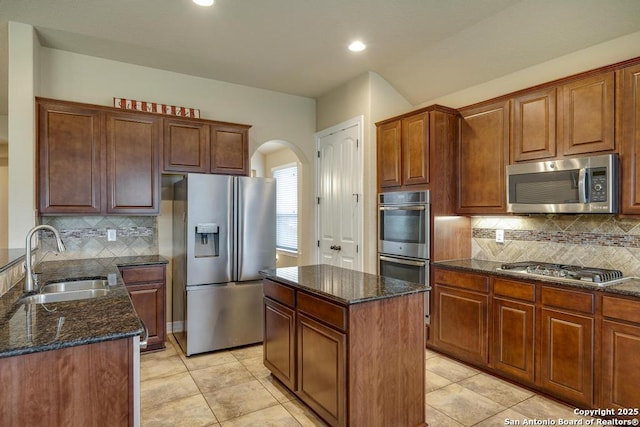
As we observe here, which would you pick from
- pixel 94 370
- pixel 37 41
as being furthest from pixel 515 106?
pixel 37 41

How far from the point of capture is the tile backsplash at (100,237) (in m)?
3.60

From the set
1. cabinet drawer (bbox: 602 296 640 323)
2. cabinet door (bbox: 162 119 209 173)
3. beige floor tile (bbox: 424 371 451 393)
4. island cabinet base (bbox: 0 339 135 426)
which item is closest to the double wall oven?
beige floor tile (bbox: 424 371 451 393)

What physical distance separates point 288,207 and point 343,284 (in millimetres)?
4262

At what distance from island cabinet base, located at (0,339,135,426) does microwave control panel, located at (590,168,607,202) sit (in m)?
3.04

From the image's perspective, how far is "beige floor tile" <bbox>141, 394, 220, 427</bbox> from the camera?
7.83 ft

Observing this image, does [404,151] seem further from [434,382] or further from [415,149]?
[434,382]

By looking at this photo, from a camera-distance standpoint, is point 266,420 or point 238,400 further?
point 238,400

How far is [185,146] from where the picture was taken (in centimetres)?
379

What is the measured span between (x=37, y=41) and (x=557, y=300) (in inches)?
192

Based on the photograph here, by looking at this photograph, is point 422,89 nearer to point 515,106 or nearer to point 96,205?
point 515,106

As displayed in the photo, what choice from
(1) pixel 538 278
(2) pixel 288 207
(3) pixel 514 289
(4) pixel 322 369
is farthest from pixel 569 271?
(2) pixel 288 207

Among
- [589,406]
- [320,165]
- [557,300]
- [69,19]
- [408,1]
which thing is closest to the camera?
[589,406]

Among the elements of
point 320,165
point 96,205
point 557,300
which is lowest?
point 557,300

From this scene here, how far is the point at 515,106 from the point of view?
3121 millimetres
